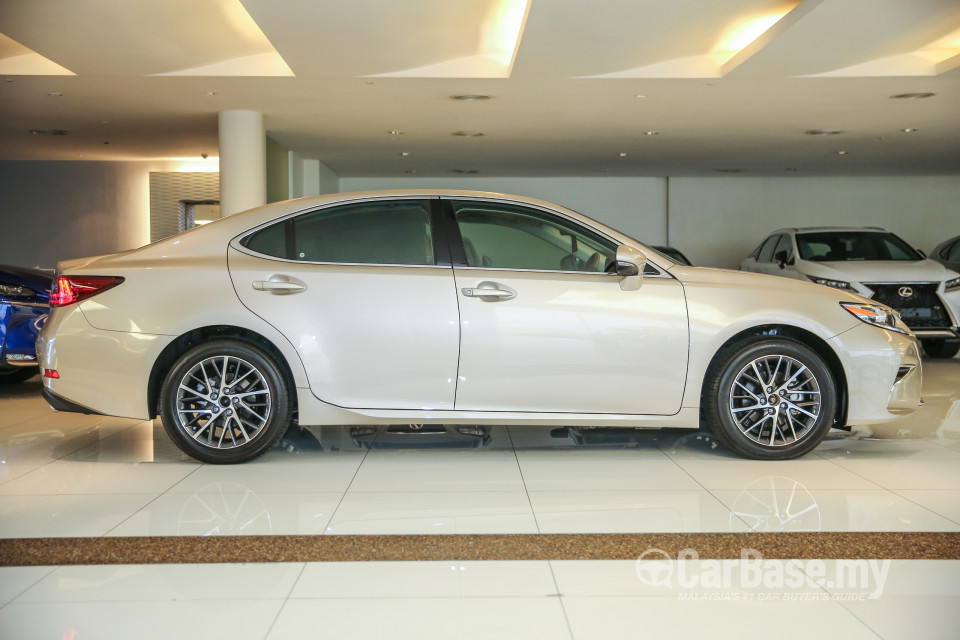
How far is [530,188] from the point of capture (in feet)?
62.2

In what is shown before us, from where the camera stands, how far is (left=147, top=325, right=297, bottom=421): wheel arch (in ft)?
13.5

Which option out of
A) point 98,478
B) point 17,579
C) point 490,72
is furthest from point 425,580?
point 490,72

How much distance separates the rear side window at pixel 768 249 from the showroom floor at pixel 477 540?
5955 mm

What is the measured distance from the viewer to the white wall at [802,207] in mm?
18812

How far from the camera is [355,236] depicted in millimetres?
4230

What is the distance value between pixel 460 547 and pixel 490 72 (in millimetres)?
6731

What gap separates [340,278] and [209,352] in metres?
0.73

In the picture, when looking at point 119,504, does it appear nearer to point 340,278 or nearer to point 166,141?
point 340,278

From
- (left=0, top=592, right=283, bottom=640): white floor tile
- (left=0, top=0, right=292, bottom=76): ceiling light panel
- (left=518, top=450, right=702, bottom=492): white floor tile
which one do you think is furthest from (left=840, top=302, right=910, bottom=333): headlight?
(left=0, top=0, right=292, bottom=76): ceiling light panel

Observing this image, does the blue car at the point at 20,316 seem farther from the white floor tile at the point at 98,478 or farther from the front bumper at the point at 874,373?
the front bumper at the point at 874,373

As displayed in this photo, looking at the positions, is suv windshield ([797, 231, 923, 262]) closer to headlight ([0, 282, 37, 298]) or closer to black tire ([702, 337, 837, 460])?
black tire ([702, 337, 837, 460])

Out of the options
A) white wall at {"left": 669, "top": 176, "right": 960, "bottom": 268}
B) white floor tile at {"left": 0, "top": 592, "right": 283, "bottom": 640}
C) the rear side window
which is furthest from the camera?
white wall at {"left": 669, "top": 176, "right": 960, "bottom": 268}

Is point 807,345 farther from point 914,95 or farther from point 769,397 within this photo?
point 914,95

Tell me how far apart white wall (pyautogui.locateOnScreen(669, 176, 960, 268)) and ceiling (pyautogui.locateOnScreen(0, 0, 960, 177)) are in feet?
16.1
